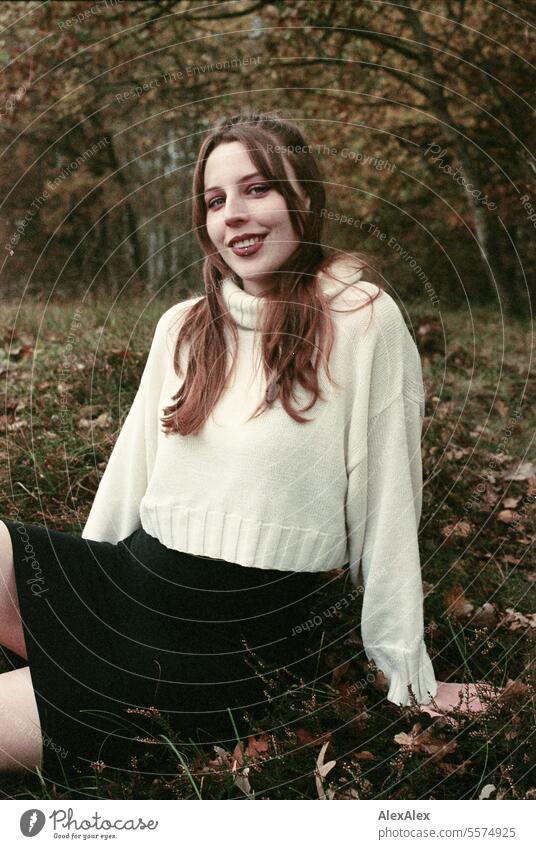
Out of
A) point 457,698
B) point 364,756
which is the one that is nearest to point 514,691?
point 457,698

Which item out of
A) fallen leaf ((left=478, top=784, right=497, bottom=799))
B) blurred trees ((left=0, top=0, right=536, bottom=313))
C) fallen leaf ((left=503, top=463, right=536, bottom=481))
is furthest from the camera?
blurred trees ((left=0, top=0, right=536, bottom=313))

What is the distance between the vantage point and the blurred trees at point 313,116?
3.32m

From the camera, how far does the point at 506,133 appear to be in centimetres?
351

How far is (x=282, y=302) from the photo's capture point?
2.01 meters

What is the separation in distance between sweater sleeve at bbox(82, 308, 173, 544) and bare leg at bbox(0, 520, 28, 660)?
0.88ft

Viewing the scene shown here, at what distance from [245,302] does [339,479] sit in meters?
0.50

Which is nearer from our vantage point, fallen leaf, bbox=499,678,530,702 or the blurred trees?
fallen leaf, bbox=499,678,530,702

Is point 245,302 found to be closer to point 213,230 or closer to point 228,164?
point 213,230

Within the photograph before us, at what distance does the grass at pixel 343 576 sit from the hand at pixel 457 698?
26mm

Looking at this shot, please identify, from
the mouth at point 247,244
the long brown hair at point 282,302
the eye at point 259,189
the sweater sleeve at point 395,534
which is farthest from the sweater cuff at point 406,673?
the eye at point 259,189

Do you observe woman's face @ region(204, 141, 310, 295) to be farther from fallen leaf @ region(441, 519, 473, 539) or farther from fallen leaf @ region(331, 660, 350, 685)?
fallen leaf @ region(441, 519, 473, 539)

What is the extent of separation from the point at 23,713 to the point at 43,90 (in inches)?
121

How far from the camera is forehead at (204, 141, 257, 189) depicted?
6.40 feet

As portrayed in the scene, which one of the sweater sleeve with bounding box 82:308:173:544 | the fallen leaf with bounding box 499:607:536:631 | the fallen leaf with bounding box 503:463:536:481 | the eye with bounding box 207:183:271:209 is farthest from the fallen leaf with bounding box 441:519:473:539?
the eye with bounding box 207:183:271:209
